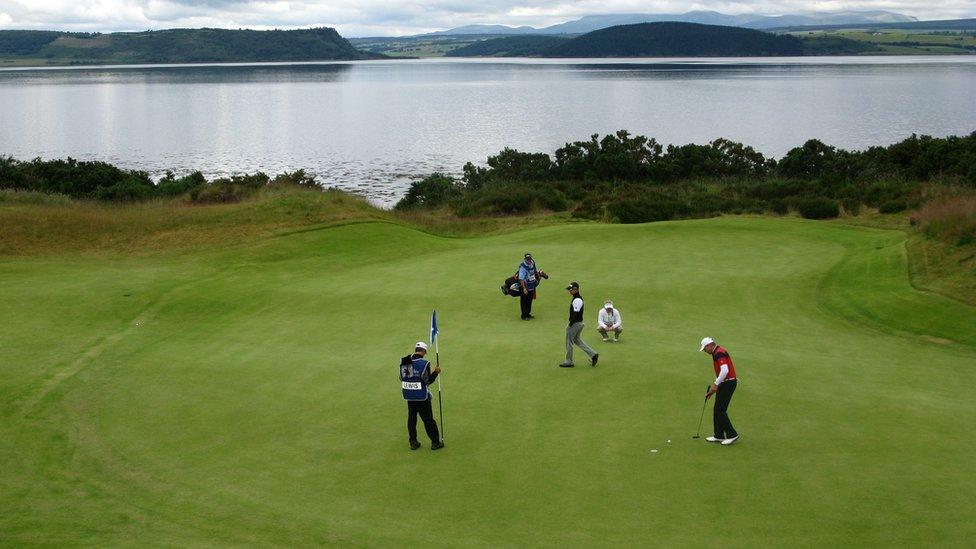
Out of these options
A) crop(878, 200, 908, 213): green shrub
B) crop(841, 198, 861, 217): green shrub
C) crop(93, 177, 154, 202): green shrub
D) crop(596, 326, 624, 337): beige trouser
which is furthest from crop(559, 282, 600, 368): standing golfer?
crop(93, 177, 154, 202): green shrub

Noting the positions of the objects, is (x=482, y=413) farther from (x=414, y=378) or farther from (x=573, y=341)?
(x=573, y=341)

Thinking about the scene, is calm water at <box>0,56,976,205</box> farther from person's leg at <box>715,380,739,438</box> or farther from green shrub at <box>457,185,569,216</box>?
person's leg at <box>715,380,739,438</box>

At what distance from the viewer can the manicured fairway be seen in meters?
11.9

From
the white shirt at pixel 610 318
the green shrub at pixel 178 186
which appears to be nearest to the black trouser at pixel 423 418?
the white shirt at pixel 610 318

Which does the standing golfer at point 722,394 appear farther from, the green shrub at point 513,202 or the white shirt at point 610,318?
the green shrub at point 513,202

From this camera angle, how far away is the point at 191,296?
91.5ft

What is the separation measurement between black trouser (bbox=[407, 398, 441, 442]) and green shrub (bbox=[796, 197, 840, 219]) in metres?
43.7

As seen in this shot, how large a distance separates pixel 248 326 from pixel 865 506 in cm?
1754

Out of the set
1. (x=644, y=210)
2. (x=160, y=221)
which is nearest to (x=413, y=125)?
Answer: (x=644, y=210)

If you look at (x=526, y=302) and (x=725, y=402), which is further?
(x=526, y=302)

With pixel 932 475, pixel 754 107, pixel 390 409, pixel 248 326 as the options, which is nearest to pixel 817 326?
pixel 932 475

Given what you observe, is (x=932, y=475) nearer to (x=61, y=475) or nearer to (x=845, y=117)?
(x=61, y=475)

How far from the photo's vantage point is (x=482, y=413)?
1587 centimetres

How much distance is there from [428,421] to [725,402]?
496 centimetres
